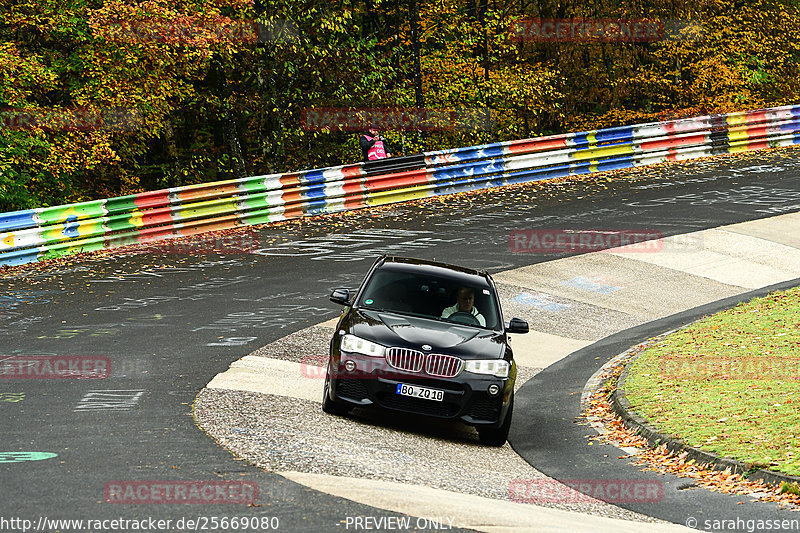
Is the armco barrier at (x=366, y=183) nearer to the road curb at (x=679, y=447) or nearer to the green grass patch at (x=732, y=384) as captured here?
the green grass patch at (x=732, y=384)

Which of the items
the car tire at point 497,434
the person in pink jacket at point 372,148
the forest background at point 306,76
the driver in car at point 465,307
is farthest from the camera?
the person in pink jacket at point 372,148

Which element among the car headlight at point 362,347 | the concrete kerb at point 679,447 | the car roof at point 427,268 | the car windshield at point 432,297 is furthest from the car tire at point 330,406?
the concrete kerb at point 679,447

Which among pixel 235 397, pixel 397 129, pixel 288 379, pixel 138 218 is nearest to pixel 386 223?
pixel 138 218

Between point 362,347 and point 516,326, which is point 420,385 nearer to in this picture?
point 362,347

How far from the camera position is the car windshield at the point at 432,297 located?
11.3 m

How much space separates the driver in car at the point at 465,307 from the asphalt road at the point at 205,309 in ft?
9.72

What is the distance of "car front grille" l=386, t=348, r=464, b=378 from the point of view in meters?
10.2

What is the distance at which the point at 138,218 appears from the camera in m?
20.8

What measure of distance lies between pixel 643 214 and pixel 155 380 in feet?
48.4

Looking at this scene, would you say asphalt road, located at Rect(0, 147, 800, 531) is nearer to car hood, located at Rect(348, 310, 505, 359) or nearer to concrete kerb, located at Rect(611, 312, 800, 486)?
car hood, located at Rect(348, 310, 505, 359)

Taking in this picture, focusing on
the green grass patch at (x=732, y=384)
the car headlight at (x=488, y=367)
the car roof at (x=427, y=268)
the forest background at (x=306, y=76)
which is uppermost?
the forest background at (x=306, y=76)

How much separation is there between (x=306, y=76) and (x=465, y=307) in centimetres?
1824

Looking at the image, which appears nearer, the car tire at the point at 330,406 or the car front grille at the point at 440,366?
the car front grille at the point at 440,366

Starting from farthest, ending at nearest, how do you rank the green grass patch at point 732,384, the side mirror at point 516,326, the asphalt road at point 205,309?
the side mirror at point 516,326 → the green grass patch at point 732,384 → the asphalt road at point 205,309
